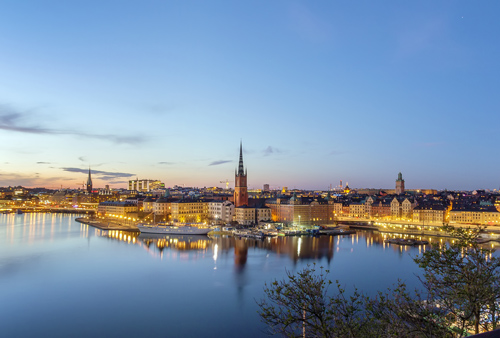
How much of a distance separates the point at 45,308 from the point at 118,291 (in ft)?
A: 7.27

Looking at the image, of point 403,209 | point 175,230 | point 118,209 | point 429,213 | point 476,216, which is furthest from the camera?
point 118,209

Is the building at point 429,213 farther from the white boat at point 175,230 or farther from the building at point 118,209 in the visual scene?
the building at point 118,209

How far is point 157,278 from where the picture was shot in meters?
13.6

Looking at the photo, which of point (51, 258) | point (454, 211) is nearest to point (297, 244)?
point (51, 258)

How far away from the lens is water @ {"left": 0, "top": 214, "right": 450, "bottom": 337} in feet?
30.1

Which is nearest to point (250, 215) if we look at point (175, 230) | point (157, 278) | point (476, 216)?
point (175, 230)

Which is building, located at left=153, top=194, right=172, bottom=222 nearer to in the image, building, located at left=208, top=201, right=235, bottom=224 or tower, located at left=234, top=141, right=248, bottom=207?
building, located at left=208, top=201, right=235, bottom=224

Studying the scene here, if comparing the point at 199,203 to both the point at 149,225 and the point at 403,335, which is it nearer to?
the point at 149,225

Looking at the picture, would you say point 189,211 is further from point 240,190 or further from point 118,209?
point 118,209

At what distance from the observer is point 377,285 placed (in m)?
12.6

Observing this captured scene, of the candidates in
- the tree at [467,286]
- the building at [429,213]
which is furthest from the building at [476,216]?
the tree at [467,286]

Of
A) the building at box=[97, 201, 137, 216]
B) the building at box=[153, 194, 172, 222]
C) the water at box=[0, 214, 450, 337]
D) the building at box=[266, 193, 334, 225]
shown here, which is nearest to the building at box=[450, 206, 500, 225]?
the building at box=[266, 193, 334, 225]

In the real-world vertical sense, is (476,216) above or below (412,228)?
above

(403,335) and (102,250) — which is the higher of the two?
(403,335)
